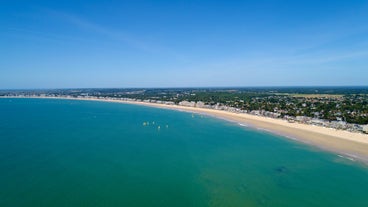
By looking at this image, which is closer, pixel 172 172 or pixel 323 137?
pixel 172 172

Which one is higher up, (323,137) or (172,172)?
(323,137)

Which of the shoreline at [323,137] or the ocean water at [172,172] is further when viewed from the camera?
the shoreline at [323,137]

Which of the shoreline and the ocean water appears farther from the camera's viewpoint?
the shoreline

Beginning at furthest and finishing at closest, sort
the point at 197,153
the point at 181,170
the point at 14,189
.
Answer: the point at 197,153, the point at 181,170, the point at 14,189

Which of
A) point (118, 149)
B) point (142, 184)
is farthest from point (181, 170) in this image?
point (118, 149)

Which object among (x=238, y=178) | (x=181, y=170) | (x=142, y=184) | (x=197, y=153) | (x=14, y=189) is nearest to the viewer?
(x=14, y=189)

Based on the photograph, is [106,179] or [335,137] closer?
[106,179]

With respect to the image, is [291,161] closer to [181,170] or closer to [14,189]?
[181,170]
